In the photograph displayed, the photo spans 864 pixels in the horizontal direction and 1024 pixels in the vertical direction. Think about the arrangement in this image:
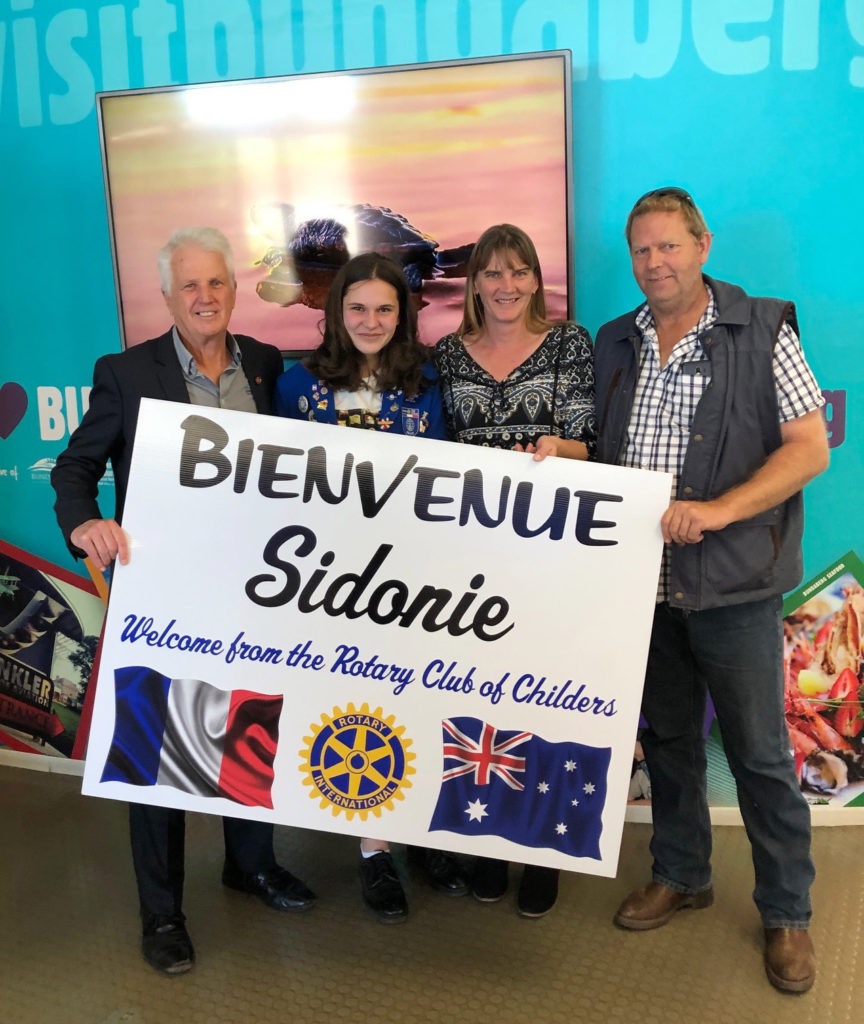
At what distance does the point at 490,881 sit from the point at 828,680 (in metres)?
1.06

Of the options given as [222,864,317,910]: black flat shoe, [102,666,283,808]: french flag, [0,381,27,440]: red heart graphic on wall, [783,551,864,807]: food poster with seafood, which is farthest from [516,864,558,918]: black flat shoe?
[0,381,27,440]: red heart graphic on wall

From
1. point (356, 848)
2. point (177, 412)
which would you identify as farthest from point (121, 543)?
point (356, 848)

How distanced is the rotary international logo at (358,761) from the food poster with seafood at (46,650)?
126 centimetres

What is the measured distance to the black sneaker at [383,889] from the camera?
197 cm

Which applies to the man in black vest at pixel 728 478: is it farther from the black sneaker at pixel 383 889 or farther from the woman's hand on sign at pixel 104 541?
the woman's hand on sign at pixel 104 541

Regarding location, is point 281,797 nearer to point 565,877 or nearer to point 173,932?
point 173,932

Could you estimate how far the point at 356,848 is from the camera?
2307 millimetres

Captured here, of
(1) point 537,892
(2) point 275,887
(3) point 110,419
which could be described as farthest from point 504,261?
(2) point 275,887

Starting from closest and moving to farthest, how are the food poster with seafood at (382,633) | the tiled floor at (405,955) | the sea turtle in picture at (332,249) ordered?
the food poster with seafood at (382,633) → the tiled floor at (405,955) → the sea turtle in picture at (332,249)

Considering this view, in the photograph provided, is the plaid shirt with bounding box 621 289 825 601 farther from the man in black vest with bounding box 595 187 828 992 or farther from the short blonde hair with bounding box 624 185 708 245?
the short blonde hair with bounding box 624 185 708 245

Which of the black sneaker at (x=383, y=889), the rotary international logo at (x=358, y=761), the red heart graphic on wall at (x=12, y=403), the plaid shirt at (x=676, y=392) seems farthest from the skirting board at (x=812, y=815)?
the red heart graphic on wall at (x=12, y=403)

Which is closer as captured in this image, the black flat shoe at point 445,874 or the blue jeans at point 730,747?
the blue jeans at point 730,747

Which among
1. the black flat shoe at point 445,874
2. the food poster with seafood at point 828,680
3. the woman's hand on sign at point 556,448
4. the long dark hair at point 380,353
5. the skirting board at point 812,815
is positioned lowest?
the skirting board at point 812,815

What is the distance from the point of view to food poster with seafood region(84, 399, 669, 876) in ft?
5.26
